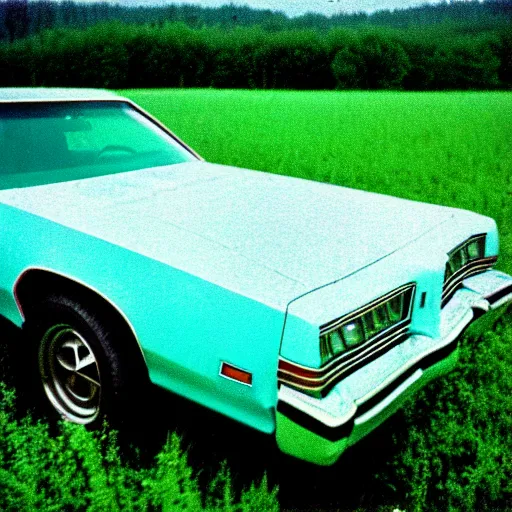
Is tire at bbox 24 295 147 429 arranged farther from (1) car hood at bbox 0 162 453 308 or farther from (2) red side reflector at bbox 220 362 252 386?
(2) red side reflector at bbox 220 362 252 386

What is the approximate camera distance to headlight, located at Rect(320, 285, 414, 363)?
1840 millimetres

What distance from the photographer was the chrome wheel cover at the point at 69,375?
7.66 ft

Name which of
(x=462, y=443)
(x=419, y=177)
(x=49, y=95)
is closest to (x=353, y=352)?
(x=462, y=443)

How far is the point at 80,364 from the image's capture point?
2.32 meters

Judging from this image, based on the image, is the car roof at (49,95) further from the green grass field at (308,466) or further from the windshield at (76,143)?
the green grass field at (308,466)

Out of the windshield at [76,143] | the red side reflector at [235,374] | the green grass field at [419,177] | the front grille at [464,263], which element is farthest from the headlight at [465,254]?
the windshield at [76,143]

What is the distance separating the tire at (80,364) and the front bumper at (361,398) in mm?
670

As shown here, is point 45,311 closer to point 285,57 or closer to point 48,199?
point 48,199

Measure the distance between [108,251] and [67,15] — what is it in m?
50.6

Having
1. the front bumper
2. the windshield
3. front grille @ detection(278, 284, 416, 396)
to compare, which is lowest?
the front bumper

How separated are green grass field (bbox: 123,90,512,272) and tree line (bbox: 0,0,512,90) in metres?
23.9

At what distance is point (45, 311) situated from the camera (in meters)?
2.34

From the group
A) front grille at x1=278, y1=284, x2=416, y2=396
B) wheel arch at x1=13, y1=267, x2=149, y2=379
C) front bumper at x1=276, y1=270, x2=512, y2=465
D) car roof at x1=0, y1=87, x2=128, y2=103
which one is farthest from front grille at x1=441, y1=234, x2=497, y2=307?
car roof at x1=0, y1=87, x2=128, y2=103

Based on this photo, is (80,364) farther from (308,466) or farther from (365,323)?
(365,323)
